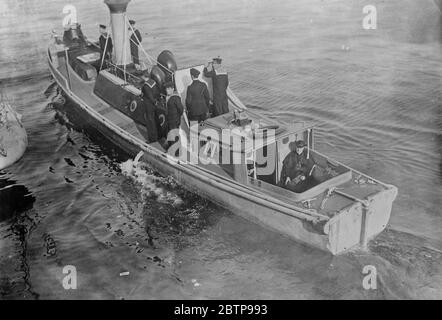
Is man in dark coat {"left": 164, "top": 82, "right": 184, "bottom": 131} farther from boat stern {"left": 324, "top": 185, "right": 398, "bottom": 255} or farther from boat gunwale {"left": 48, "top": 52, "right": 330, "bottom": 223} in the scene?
boat stern {"left": 324, "top": 185, "right": 398, "bottom": 255}

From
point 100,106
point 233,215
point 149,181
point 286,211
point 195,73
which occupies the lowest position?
point 233,215

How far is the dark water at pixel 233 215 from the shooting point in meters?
9.46

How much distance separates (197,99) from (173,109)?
761 mm

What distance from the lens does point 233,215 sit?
1145cm

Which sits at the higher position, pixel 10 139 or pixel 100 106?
pixel 100 106

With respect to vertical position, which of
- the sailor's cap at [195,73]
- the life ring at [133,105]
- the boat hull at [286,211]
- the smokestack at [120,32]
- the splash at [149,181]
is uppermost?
the smokestack at [120,32]

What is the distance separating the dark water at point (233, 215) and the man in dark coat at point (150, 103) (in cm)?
158

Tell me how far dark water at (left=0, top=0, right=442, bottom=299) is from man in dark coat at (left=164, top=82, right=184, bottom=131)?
188 cm

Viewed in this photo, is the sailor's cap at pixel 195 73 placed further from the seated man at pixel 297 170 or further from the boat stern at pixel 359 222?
the boat stern at pixel 359 222

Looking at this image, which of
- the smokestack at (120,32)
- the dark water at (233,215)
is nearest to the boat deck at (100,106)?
the dark water at (233,215)

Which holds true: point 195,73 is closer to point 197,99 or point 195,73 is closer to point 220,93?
point 197,99

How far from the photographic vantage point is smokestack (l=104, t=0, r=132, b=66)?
50.7ft

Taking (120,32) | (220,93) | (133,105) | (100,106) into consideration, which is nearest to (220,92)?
(220,93)
